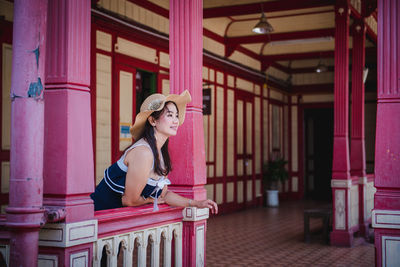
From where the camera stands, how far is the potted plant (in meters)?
14.9

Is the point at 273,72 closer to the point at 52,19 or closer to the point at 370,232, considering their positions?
the point at 370,232

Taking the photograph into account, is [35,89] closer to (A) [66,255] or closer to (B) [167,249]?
(A) [66,255]

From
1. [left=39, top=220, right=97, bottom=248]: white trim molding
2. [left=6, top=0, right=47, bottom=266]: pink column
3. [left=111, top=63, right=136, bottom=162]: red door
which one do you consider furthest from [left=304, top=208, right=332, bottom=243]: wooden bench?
[left=6, top=0, right=47, bottom=266]: pink column

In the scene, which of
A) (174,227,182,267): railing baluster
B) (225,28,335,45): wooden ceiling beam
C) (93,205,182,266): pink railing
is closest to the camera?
(93,205,182,266): pink railing

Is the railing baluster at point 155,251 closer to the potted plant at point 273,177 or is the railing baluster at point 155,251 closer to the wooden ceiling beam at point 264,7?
the wooden ceiling beam at point 264,7

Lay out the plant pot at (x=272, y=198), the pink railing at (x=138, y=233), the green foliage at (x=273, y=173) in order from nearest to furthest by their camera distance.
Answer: the pink railing at (x=138, y=233)
the plant pot at (x=272, y=198)
the green foliage at (x=273, y=173)

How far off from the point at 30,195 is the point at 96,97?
18.5 feet

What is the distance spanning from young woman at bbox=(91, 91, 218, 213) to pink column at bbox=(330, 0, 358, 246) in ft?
18.0

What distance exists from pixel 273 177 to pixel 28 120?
13.0 m

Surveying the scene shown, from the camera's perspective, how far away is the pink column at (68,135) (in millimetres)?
2713

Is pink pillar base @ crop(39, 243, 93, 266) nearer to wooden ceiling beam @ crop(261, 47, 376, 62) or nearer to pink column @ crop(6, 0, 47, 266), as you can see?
pink column @ crop(6, 0, 47, 266)

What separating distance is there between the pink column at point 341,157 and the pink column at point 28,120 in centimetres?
684

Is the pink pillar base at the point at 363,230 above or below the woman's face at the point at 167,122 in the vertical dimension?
below

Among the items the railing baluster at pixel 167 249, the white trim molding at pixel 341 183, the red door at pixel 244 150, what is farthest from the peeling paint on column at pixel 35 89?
the red door at pixel 244 150
